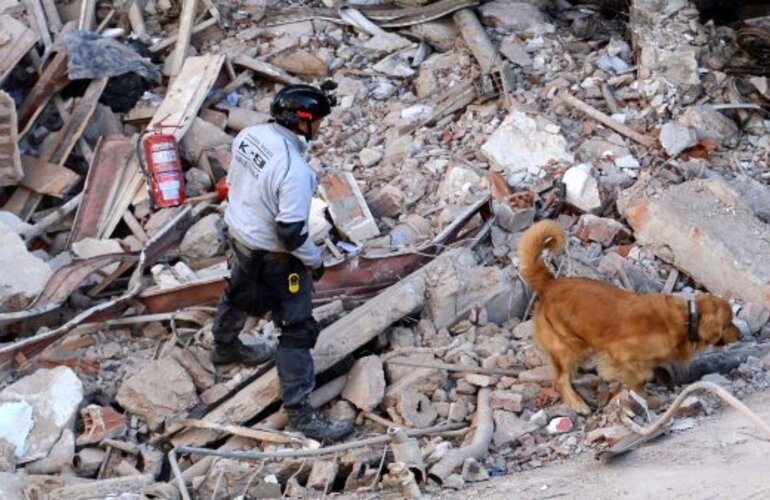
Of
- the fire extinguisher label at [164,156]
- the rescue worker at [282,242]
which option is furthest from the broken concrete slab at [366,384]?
the fire extinguisher label at [164,156]

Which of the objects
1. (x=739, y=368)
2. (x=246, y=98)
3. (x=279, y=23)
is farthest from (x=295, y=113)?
(x=279, y=23)

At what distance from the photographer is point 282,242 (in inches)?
261

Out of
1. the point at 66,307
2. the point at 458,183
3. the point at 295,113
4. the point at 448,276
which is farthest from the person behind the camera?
the point at 458,183

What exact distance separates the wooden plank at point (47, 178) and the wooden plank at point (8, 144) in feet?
0.63

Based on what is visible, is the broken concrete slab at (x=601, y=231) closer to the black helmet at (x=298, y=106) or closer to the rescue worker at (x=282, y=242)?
the rescue worker at (x=282, y=242)

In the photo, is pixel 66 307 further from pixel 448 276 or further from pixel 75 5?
pixel 75 5

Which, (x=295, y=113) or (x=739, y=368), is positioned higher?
(x=295, y=113)

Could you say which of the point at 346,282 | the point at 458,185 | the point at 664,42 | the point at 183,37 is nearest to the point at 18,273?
the point at 346,282

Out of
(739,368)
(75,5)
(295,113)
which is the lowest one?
(739,368)

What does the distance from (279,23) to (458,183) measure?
3.21m

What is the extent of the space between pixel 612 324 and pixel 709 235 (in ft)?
5.18

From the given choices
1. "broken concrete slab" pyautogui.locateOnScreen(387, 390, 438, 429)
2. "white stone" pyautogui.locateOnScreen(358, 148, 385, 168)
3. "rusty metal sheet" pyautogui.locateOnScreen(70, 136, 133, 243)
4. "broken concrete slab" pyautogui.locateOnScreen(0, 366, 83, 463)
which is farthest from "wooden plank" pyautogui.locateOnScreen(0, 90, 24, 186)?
"broken concrete slab" pyautogui.locateOnScreen(387, 390, 438, 429)

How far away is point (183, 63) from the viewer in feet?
35.4

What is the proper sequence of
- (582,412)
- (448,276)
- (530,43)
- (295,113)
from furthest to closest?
(530,43) → (448,276) → (582,412) → (295,113)
